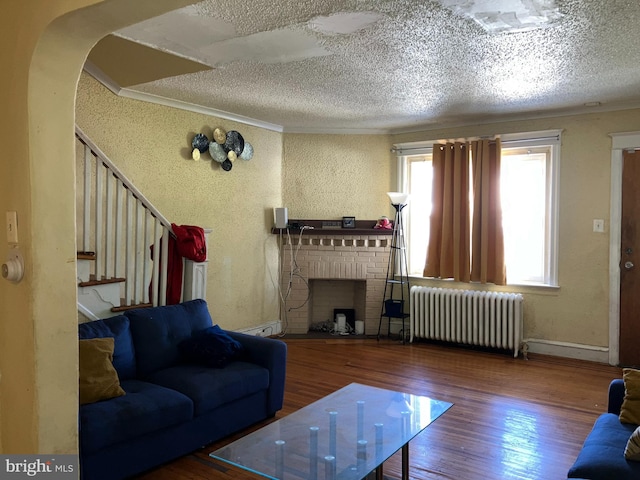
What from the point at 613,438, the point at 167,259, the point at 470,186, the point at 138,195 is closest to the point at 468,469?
the point at 613,438

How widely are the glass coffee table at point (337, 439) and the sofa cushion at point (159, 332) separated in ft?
3.57

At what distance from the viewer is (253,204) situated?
580 cm

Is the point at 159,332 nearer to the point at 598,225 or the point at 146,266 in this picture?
the point at 146,266

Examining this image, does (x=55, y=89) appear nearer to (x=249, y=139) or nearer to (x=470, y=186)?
(x=249, y=139)

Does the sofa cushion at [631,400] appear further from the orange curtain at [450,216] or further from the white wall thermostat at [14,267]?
the orange curtain at [450,216]

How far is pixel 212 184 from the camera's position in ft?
17.3

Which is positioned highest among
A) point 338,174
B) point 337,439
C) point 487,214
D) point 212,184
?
point 338,174

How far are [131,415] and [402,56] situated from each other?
109 inches

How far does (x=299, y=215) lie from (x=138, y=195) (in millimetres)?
2646

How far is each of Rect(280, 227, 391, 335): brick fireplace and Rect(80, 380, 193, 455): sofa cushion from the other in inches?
127

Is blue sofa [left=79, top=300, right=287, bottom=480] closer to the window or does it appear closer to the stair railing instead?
the stair railing

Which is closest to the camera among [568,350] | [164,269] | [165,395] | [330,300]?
[165,395]

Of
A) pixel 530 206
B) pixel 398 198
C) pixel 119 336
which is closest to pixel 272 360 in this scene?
pixel 119 336

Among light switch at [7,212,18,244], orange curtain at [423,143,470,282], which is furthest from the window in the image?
light switch at [7,212,18,244]
